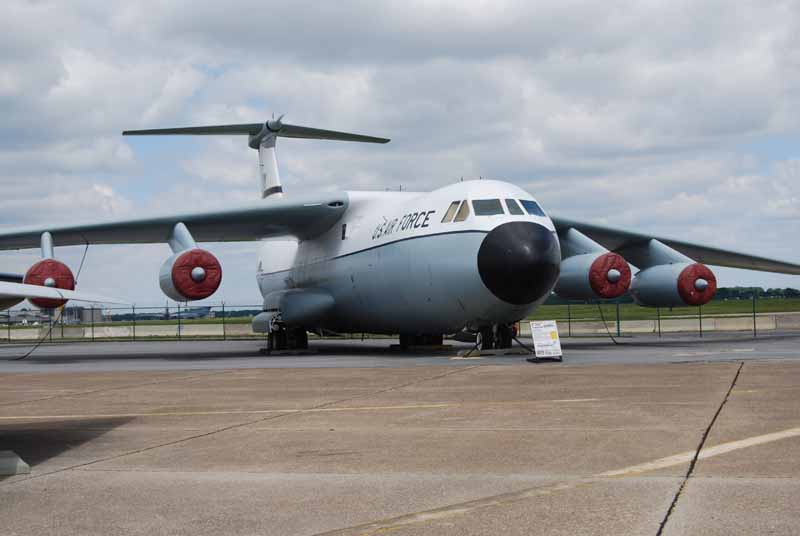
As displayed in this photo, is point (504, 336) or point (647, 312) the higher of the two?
point (504, 336)

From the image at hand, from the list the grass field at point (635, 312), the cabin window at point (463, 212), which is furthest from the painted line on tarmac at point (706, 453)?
the grass field at point (635, 312)

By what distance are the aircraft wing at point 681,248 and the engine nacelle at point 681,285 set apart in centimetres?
147

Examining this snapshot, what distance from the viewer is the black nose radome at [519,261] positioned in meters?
18.0

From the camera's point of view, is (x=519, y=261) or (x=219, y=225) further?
(x=219, y=225)

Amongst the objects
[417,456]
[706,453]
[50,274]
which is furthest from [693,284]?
[417,456]

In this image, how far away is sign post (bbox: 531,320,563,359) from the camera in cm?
1764

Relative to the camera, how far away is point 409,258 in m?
20.3

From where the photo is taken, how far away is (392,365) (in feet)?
57.8

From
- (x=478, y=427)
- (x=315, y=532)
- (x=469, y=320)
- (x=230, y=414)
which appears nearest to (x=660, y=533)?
(x=315, y=532)

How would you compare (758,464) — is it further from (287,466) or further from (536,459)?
(287,466)

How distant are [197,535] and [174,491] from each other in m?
1.21

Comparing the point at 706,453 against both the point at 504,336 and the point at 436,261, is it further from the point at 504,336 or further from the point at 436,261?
the point at 504,336

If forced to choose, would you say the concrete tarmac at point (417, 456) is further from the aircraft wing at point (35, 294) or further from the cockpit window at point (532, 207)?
the cockpit window at point (532, 207)

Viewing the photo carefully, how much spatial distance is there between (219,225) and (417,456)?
62.4 ft
